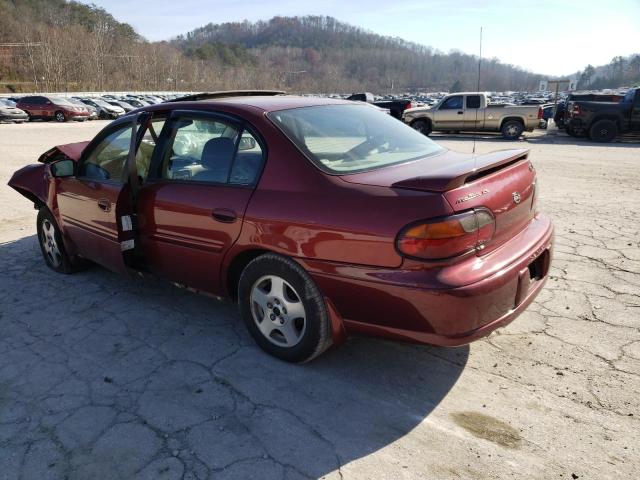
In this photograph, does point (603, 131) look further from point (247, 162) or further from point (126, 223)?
point (126, 223)

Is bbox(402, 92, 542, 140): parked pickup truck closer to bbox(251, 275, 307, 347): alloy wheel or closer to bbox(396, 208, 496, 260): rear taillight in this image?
bbox(251, 275, 307, 347): alloy wheel

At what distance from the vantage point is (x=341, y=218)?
2.62m

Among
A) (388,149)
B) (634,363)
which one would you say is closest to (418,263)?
(388,149)

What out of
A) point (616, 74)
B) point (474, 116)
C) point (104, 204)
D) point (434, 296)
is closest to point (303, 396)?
point (434, 296)

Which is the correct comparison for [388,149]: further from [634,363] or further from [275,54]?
[275,54]

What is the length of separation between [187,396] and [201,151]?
165 centimetres

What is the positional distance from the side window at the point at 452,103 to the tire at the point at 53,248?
17.6 m

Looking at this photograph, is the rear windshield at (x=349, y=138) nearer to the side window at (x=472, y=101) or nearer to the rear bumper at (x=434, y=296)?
the rear bumper at (x=434, y=296)

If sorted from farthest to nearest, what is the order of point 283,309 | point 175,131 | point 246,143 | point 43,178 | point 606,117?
point 606,117
point 43,178
point 175,131
point 246,143
point 283,309

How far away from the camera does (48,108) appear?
102ft

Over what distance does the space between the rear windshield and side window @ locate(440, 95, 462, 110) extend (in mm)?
17137

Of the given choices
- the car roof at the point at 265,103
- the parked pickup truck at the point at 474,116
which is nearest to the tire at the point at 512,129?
the parked pickup truck at the point at 474,116

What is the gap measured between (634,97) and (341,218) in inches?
690

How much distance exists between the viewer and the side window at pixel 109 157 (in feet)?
13.1
